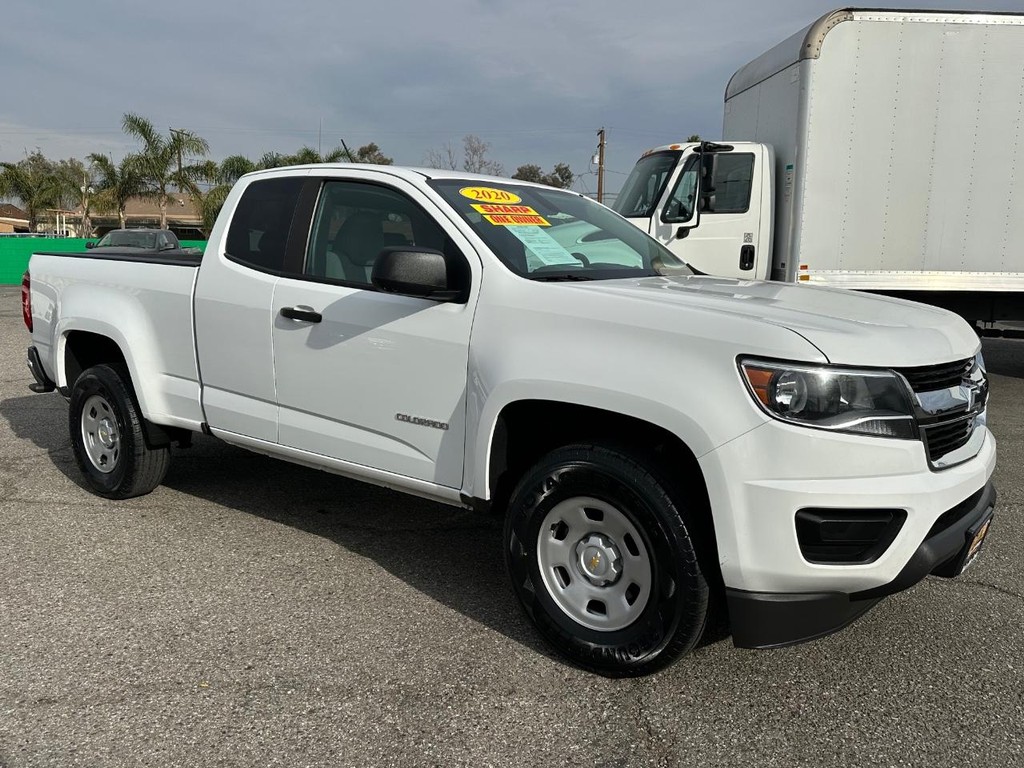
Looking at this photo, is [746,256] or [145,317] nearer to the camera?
[145,317]

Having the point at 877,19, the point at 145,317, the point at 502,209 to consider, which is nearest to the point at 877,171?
the point at 877,19

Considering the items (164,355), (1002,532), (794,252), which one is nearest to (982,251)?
(794,252)

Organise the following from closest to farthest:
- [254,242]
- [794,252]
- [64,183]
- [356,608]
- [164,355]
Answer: [356,608] < [254,242] < [164,355] < [794,252] < [64,183]

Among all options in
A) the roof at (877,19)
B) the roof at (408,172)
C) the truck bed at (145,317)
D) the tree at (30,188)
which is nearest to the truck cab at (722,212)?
the roof at (877,19)

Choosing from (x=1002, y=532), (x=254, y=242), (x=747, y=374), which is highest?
(x=254, y=242)

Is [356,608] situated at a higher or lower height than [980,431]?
lower

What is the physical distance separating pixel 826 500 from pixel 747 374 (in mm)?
438

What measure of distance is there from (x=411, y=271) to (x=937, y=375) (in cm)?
186

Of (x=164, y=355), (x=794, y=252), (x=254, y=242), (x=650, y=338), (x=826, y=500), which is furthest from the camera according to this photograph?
(x=794, y=252)

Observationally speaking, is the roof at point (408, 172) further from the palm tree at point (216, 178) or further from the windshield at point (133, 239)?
the palm tree at point (216, 178)

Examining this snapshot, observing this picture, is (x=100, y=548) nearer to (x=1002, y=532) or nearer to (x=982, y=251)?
(x=1002, y=532)

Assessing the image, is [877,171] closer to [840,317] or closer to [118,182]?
[840,317]

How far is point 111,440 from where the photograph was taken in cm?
502

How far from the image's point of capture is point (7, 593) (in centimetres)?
377
